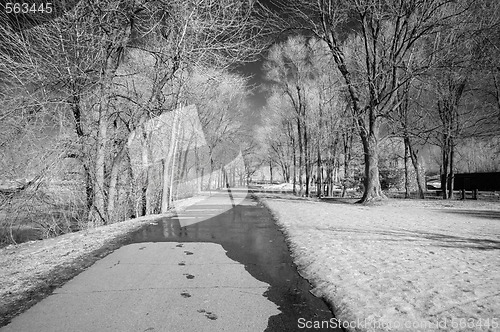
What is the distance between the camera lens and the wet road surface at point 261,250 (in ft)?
10.7

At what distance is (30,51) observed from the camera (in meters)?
8.12

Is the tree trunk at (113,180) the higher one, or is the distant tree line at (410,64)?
the distant tree line at (410,64)

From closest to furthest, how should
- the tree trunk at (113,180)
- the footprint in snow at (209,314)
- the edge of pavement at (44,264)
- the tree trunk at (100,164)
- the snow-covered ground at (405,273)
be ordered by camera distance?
the snow-covered ground at (405,273) → the footprint in snow at (209,314) → the edge of pavement at (44,264) → the tree trunk at (100,164) → the tree trunk at (113,180)

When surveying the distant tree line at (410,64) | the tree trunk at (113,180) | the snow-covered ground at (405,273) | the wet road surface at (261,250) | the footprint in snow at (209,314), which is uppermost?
the distant tree line at (410,64)

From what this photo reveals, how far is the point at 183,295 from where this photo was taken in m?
3.61

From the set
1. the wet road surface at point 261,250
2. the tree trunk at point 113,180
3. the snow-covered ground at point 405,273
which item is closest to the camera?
the snow-covered ground at point 405,273

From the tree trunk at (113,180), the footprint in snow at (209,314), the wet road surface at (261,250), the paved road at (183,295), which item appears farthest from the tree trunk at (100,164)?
the footprint in snow at (209,314)

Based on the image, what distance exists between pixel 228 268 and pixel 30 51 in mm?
8557

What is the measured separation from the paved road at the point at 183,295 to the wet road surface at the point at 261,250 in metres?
0.02

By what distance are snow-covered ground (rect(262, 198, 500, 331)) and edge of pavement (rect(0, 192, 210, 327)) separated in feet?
12.1

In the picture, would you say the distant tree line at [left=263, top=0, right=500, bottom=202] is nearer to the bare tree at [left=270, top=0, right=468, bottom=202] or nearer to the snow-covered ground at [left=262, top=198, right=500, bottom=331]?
the bare tree at [left=270, top=0, right=468, bottom=202]

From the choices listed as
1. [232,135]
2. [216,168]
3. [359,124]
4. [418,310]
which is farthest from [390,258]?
[216,168]

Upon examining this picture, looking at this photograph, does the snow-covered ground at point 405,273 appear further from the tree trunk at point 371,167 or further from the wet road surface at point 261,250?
the tree trunk at point 371,167

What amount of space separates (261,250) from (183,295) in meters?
2.58
